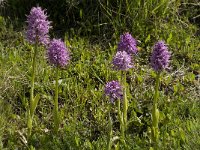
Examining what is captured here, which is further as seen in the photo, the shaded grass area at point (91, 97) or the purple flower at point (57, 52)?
the shaded grass area at point (91, 97)

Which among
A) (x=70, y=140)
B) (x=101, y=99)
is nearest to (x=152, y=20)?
(x=101, y=99)

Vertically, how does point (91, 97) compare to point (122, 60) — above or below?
below

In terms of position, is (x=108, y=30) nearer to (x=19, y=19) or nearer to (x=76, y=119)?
(x=19, y=19)

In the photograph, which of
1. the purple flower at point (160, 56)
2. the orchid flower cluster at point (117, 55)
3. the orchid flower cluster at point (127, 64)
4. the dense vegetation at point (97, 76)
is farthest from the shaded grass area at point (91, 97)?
the purple flower at point (160, 56)

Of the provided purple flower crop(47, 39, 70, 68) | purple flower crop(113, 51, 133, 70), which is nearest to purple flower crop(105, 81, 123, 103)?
purple flower crop(113, 51, 133, 70)

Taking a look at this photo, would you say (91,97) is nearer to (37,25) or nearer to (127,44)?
(127,44)

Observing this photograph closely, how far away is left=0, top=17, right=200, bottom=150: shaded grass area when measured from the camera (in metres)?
3.45

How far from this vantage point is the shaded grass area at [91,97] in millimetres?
3451

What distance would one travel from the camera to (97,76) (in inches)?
166

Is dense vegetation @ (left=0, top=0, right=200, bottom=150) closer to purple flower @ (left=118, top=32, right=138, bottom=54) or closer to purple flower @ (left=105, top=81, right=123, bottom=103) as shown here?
purple flower @ (left=105, top=81, right=123, bottom=103)

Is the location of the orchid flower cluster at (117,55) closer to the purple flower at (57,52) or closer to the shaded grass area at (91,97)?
the purple flower at (57,52)

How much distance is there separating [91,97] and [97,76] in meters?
0.28

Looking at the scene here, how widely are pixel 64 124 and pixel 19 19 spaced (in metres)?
1.82

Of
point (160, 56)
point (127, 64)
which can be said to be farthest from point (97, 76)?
point (160, 56)
